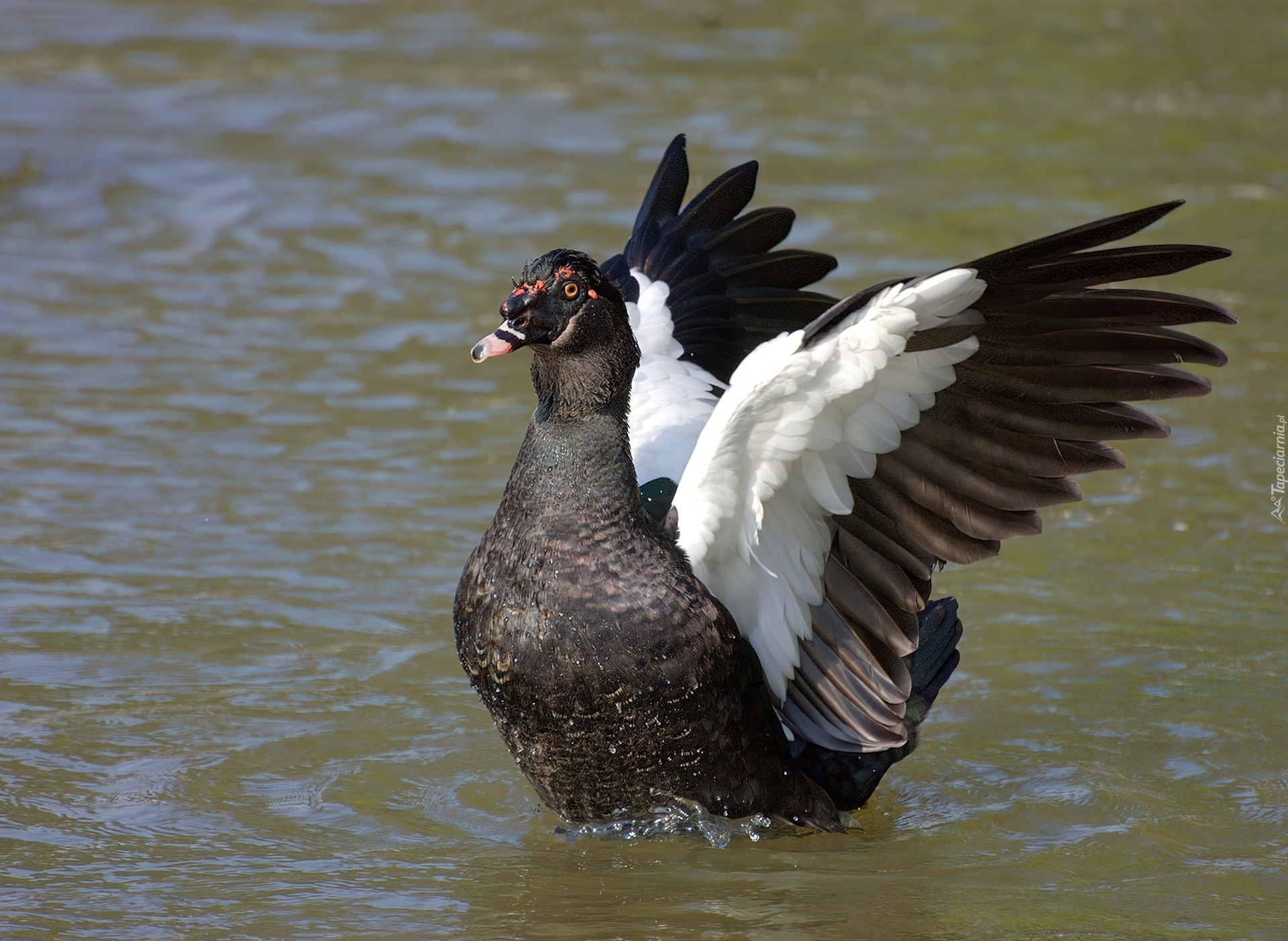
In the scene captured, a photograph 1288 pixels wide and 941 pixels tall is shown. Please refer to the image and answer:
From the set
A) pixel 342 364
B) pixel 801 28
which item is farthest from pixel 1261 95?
pixel 342 364

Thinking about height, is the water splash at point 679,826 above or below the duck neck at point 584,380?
below

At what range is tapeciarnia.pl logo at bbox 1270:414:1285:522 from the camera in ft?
23.4

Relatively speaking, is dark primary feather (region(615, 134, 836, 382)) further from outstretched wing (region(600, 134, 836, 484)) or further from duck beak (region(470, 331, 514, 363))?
duck beak (region(470, 331, 514, 363))

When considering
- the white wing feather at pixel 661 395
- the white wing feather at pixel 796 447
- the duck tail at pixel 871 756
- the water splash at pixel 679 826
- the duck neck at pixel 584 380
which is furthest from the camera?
the white wing feather at pixel 661 395

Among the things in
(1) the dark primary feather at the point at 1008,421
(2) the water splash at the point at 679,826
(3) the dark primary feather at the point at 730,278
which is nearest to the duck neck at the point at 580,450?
(1) the dark primary feather at the point at 1008,421

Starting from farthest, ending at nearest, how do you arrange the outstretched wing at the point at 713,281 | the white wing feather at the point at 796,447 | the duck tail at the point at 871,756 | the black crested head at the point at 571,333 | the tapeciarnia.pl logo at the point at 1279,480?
1. the tapeciarnia.pl logo at the point at 1279,480
2. the outstretched wing at the point at 713,281
3. the duck tail at the point at 871,756
4. the black crested head at the point at 571,333
5. the white wing feather at the point at 796,447

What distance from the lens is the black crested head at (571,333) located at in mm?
4594

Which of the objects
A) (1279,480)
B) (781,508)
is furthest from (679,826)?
(1279,480)

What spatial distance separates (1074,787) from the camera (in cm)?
527

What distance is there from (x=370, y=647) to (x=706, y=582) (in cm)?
182

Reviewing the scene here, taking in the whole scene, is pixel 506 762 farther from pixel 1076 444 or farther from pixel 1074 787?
pixel 1076 444

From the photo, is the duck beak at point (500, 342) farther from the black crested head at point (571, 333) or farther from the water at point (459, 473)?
the water at point (459, 473)

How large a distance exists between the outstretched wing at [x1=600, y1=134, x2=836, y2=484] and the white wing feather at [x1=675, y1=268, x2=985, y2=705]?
126cm

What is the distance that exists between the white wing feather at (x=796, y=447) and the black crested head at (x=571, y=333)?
397 millimetres
